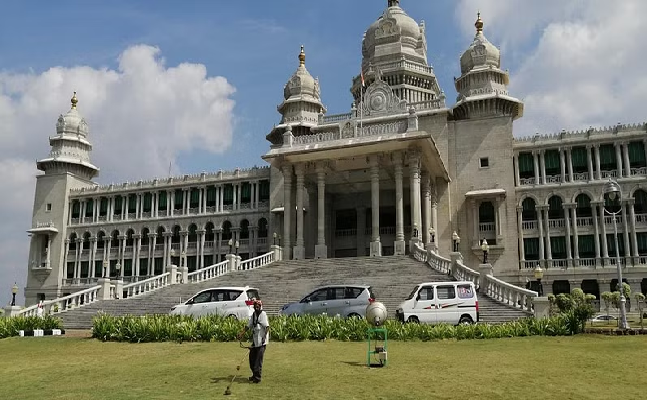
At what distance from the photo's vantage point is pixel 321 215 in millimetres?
40594

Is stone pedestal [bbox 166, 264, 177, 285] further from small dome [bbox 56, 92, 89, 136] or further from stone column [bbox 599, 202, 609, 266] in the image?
small dome [bbox 56, 92, 89, 136]

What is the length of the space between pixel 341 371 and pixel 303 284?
Answer: 1846 centimetres

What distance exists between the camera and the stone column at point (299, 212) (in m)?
40.5

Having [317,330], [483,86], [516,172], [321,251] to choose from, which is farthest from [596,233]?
[317,330]

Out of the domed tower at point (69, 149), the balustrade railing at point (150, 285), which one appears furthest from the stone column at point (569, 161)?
the domed tower at point (69, 149)

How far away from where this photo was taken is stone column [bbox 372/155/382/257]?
38.0 metres

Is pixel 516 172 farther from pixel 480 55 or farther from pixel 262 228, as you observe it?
pixel 262 228

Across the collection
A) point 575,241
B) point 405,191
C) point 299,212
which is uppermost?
point 405,191

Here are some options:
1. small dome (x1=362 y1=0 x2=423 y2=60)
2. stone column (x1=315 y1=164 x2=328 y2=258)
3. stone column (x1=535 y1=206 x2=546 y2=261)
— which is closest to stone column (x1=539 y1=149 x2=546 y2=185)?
stone column (x1=535 y1=206 x2=546 y2=261)

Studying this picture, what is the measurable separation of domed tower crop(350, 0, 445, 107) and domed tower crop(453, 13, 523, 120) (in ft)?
12.5

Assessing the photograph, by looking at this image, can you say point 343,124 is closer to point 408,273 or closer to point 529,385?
point 408,273

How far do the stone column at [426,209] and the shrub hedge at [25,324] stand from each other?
26.0 m

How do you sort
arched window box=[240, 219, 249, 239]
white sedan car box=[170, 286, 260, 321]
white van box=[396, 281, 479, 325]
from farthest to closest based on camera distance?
arched window box=[240, 219, 249, 239]
white sedan car box=[170, 286, 260, 321]
white van box=[396, 281, 479, 325]

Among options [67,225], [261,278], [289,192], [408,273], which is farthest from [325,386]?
[67,225]
